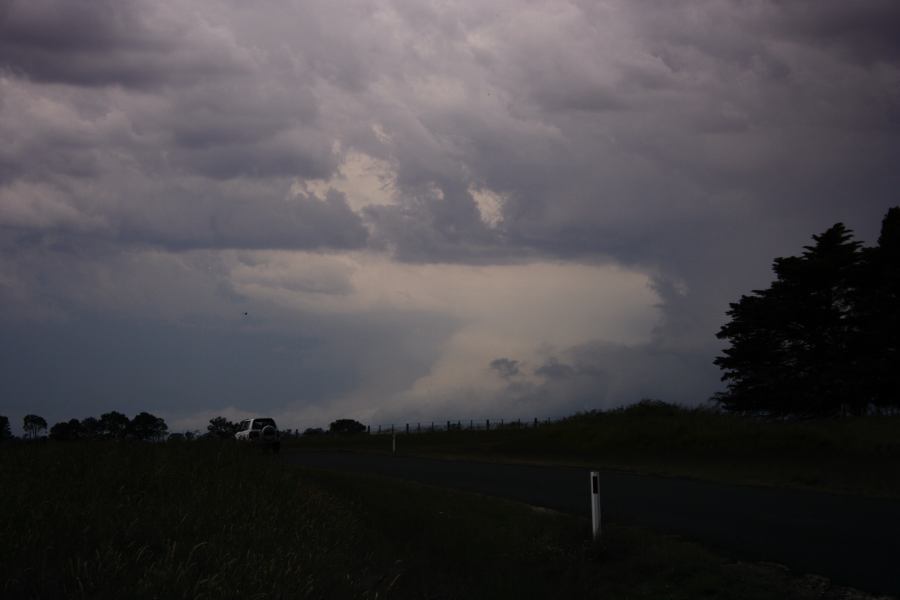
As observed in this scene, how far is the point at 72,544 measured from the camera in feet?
26.6

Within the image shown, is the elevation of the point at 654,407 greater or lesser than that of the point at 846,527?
greater

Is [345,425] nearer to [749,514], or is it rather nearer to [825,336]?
[825,336]

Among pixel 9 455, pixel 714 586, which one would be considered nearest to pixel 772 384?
pixel 714 586

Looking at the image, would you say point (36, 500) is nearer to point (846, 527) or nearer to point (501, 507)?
point (501, 507)

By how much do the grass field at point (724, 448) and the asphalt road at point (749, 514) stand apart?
8.33 feet

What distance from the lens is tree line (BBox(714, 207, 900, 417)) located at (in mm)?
53344

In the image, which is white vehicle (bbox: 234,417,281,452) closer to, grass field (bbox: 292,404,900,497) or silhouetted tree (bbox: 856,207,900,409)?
grass field (bbox: 292,404,900,497)

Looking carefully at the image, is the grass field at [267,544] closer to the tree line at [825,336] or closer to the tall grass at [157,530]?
the tall grass at [157,530]

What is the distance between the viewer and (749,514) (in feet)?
57.5

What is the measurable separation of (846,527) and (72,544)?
1271 cm

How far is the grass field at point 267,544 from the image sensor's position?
7.46 metres

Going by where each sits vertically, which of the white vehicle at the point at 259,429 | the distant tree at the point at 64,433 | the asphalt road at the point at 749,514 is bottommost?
the asphalt road at the point at 749,514

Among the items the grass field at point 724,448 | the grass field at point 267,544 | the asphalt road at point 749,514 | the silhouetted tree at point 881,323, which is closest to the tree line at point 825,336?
the silhouetted tree at point 881,323

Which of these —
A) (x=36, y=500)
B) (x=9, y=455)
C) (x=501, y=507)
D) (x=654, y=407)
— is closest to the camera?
(x=36, y=500)
